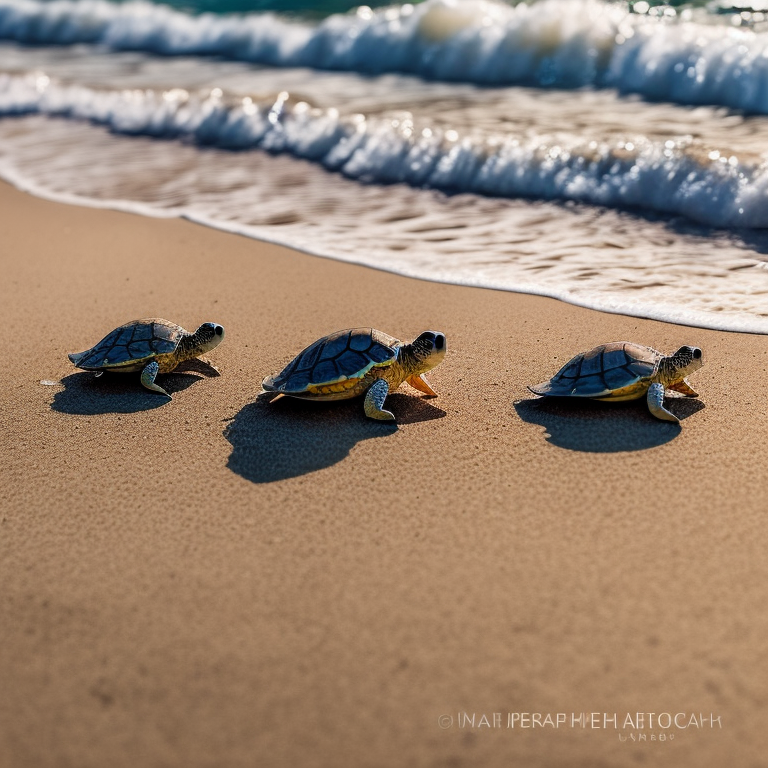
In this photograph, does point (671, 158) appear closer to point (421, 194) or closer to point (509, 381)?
point (421, 194)

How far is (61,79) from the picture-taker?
43.3 ft

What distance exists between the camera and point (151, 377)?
464 centimetres

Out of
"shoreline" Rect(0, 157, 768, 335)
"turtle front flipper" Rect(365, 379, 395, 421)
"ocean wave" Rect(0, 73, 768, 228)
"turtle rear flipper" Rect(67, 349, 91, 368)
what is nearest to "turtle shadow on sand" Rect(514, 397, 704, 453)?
"turtle front flipper" Rect(365, 379, 395, 421)

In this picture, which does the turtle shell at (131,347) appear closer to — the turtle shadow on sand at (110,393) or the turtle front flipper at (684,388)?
the turtle shadow on sand at (110,393)

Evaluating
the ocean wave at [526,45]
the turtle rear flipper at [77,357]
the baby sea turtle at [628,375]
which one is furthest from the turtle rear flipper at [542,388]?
the ocean wave at [526,45]

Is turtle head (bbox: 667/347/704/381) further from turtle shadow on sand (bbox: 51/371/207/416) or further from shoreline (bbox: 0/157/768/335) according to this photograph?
turtle shadow on sand (bbox: 51/371/207/416)

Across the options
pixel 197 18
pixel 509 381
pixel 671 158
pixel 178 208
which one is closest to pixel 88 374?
pixel 509 381

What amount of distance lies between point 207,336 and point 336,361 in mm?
960

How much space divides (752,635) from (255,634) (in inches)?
65.6

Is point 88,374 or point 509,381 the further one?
point 88,374

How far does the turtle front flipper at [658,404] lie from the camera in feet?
13.5

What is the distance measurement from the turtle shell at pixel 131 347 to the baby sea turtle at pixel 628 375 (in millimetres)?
2037

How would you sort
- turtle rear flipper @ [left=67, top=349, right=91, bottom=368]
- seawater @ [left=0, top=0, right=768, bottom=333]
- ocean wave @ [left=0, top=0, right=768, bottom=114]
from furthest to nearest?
ocean wave @ [left=0, top=0, right=768, bottom=114] < seawater @ [left=0, top=0, right=768, bottom=333] < turtle rear flipper @ [left=67, top=349, right=91, bottom=368]

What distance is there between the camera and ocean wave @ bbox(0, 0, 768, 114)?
31.7ft
